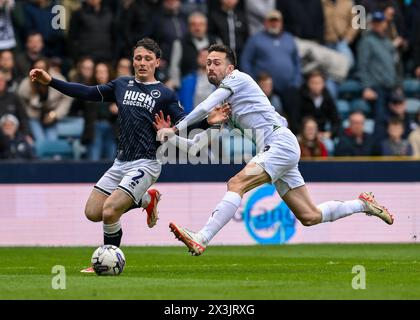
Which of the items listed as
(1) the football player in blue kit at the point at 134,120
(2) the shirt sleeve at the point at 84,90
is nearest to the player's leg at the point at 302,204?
(1) the football player in blue kit at the point at 134,120

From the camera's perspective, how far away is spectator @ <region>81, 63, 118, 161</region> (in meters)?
19.6

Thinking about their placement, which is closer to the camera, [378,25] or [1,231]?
[1,231]

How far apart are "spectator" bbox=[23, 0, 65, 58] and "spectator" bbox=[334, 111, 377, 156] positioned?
529 cm

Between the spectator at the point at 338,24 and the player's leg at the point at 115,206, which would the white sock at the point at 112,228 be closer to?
the player's leg at the point at 115,206

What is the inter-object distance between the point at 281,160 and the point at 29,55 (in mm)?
8527

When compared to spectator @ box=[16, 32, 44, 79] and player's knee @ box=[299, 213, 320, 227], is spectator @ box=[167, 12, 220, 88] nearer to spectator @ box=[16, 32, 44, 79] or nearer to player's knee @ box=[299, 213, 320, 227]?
spectator @ box=[16, 32, 44, 79]

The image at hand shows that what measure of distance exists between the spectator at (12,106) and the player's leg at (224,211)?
24.7 ft

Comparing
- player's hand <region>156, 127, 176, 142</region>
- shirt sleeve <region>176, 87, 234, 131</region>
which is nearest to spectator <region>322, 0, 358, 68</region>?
shirt sleeve <region>176, 87, 234, 131</region>

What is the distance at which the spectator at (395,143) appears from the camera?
20.3m

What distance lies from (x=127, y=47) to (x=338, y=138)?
409 centimetres
